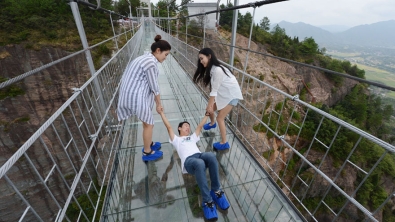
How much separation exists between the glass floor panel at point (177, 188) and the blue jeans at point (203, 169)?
25 cm

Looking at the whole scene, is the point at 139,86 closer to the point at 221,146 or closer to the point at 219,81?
the point at 219,81

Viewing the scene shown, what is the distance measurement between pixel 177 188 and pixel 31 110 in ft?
89.4

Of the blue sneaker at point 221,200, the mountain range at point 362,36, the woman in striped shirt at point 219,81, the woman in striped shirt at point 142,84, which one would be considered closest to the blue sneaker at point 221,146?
the woman in striped shirt at point 219,81

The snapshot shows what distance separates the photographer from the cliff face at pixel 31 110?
1666 centimetres

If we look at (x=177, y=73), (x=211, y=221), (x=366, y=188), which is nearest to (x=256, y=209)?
(x=211, y=221)

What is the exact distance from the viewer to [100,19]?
26156 millimetres

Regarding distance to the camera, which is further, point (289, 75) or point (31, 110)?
point (289, 75)

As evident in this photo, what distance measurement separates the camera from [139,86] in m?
1.99

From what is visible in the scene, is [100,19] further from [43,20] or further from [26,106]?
[26,106]

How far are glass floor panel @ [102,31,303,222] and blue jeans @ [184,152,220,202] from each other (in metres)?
0.25

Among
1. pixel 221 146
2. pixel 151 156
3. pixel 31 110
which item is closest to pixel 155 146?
pixel 151 156

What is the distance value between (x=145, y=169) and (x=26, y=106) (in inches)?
1053

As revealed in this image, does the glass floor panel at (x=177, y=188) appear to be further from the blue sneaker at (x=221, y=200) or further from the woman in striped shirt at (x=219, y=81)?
the woman in striped shirt at (x=219, y=81)

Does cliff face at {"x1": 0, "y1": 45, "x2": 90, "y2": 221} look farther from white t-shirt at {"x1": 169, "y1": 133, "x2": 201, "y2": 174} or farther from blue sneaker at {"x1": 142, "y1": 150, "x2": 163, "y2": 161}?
white t-shirt at {"x1": 169, "y1": 133, "x2": 201, "y2": 174}
